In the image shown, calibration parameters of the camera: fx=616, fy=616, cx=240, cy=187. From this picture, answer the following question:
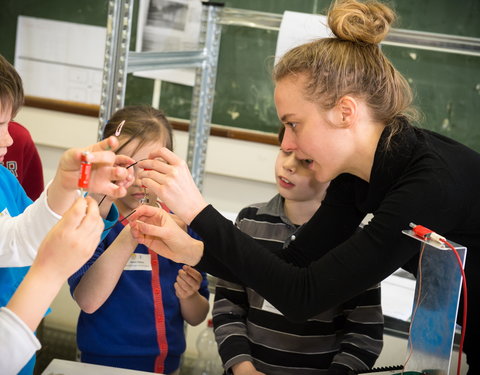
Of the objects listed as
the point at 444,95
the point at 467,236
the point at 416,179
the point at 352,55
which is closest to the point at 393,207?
the point at 416,179

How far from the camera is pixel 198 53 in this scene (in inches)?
73.1

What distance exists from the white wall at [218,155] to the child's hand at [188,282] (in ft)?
4.14

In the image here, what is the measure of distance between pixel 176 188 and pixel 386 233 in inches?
12.9

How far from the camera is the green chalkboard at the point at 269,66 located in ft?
7.71

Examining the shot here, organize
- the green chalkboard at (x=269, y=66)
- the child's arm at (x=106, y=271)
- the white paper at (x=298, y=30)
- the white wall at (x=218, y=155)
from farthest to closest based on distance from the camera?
the white wall at (x=218, y=155) → the green chalkboard at (x=269, y=66) → the white paper at (x=298, y=30) → the child's arm at (x=106, y=271)

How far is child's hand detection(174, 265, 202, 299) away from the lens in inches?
50.0

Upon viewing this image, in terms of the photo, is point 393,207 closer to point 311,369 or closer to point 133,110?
point 311,369

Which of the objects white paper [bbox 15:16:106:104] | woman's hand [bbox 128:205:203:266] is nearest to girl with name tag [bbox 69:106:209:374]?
woman's hand [bbox 128:205:203:266]

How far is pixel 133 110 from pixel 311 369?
2.16 ft

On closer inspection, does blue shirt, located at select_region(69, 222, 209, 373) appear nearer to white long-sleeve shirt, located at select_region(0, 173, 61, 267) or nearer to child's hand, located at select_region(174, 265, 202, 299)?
child's hand, located at select_region(174, 265, 202, 299)

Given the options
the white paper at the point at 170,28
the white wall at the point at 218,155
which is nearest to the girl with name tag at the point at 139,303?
the white paper at the point at 170,28

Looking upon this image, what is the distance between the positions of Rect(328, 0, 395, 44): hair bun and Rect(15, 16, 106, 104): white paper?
174 centimetres

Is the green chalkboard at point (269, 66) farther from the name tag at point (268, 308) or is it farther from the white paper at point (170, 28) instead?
the name tag at point (268, 308)

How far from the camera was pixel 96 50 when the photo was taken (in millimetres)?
2633
